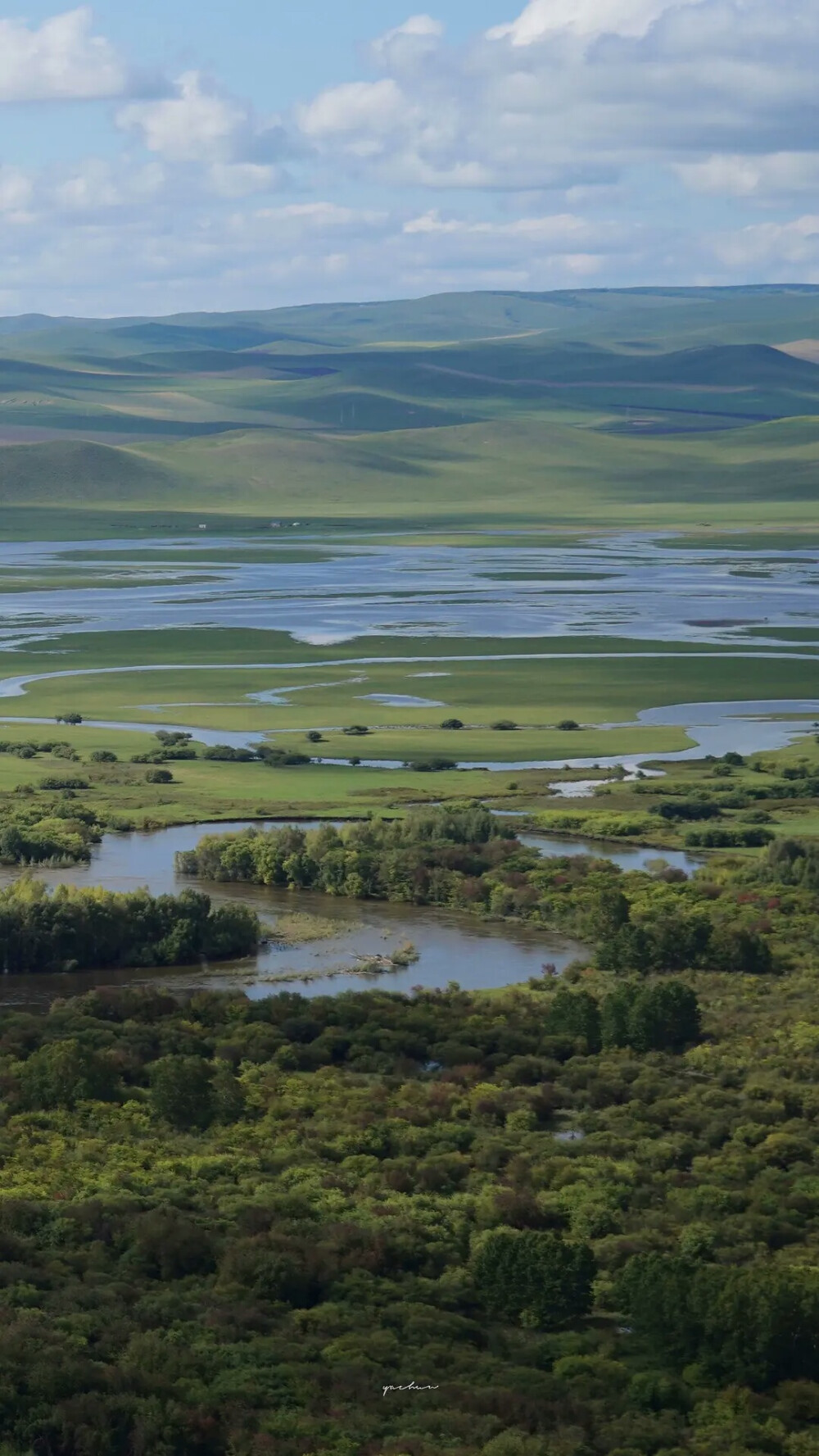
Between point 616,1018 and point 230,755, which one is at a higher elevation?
point 230,755

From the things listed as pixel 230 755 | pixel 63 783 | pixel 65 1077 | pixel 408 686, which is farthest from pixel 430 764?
pixel 65 1077

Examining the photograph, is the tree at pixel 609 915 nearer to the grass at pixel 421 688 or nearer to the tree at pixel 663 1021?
the tree at pixel 663 1021

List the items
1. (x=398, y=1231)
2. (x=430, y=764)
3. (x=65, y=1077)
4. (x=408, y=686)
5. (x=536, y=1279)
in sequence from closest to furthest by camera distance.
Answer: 1. (x=536, y=1279)
2. (x=398, y=1231)
3. (x=65, y=1077)
4. (x=430, y=764)
5. (x=408, y=686)

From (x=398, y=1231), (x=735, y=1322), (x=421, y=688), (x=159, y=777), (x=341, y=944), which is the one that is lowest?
(x=341, y=944)

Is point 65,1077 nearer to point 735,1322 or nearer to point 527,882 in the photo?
point 735,1322

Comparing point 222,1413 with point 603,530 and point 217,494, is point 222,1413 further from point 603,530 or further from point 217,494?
point 217,494

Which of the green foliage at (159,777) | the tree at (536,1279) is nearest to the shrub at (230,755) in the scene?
the green foliage at (159,777)

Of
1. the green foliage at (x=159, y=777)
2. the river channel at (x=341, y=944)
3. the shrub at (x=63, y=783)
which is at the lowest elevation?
the river channel at (x=341, y=944)

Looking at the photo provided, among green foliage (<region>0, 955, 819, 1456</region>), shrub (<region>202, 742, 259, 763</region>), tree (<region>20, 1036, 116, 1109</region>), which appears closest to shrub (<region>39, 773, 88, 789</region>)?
shrub (<region>202, 742, 259, 763</region>)
